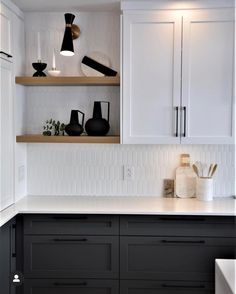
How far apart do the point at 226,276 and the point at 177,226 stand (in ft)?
3.79

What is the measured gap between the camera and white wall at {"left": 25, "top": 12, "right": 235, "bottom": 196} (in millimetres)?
3135

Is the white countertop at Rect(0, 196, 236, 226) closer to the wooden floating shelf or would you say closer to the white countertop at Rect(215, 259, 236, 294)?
the wooden floating shelf

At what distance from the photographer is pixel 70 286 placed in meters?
2.73

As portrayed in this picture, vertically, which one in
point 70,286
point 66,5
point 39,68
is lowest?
point 70,286

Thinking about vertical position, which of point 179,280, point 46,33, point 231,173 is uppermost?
point 46,33

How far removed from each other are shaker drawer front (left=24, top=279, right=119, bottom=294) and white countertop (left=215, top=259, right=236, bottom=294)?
1168mm

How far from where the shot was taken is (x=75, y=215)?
269 cm

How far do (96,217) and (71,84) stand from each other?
108cm

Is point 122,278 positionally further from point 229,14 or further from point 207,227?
point 229,14

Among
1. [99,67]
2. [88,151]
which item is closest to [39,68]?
[99,67]

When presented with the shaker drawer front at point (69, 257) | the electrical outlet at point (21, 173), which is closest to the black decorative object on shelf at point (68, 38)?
the electrical outlet at point (21, 173)

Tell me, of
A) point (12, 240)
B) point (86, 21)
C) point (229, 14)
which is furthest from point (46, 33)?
point (12, 240)

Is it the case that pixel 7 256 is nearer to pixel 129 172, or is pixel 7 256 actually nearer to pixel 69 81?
pixel 129 172

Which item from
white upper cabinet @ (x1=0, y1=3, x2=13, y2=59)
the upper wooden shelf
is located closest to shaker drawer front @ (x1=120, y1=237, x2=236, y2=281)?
the upper wooden shelf
